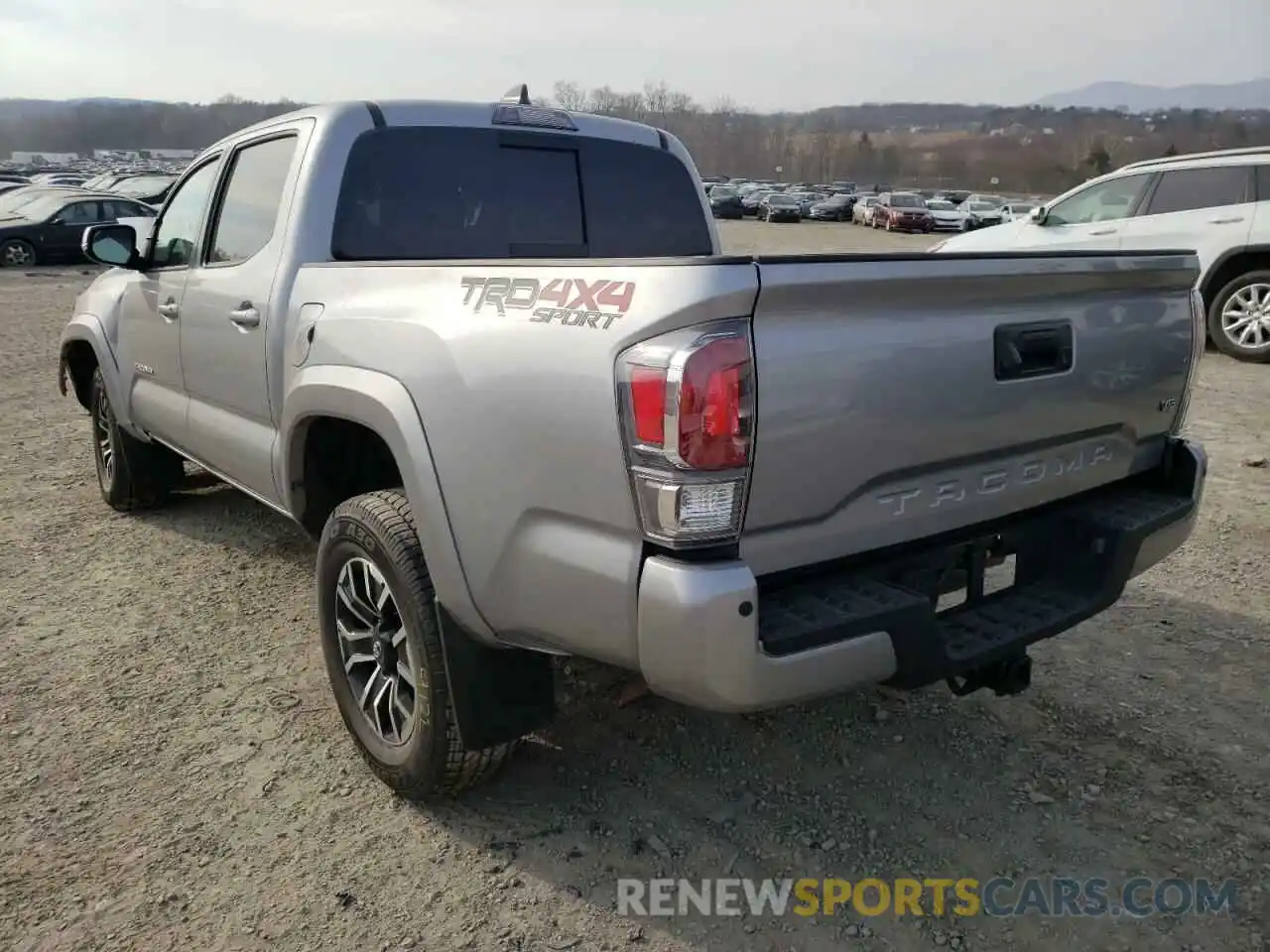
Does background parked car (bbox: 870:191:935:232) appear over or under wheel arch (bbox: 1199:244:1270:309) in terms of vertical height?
under

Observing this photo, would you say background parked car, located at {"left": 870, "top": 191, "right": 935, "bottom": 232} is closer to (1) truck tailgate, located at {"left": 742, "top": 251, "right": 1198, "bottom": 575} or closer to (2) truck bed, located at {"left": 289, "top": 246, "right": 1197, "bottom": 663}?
(1) truck tailgate, located at {"left": 742, "top": 251, "right": 1198, "bottom": 575}

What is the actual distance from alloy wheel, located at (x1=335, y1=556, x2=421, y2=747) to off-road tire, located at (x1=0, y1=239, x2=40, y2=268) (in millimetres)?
22027

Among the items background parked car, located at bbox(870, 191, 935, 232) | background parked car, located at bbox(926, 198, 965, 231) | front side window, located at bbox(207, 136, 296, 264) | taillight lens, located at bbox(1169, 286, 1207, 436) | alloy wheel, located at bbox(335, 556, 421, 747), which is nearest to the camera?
alloy wheel, located at bbox(335, 556, 421, 747)

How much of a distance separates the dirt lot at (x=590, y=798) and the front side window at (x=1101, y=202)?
291 inches

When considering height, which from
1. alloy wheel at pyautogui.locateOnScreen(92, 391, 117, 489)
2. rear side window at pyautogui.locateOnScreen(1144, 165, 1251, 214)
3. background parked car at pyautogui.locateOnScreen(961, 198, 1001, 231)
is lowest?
background parked car at pyautogui.locateOnScreen(961, 198, 1001, 231)

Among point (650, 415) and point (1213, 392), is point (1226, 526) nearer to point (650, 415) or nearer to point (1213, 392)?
point (1213, 392)

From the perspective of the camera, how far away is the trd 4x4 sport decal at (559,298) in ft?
6.93

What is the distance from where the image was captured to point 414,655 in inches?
106

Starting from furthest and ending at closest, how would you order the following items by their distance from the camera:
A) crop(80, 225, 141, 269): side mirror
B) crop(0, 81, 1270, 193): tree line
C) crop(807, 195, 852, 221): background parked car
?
crop(0, 81, 1270, 193): tree line < crop(807, 195, 852, 221): background parked car < crop(80, 225, 141, 269): side mirror

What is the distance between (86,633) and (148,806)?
142 centimetres

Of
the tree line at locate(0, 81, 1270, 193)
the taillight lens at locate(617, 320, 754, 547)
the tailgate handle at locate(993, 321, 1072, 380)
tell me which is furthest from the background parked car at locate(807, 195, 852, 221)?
the taillight lens at locate(617, 320, 754, 547)

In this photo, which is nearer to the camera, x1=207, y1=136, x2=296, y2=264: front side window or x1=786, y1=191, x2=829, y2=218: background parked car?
x1=207, y1=136, x2=296, y2=264: front side window

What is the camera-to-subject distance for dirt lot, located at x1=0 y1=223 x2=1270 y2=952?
2441 mm

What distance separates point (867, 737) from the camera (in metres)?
3.25
